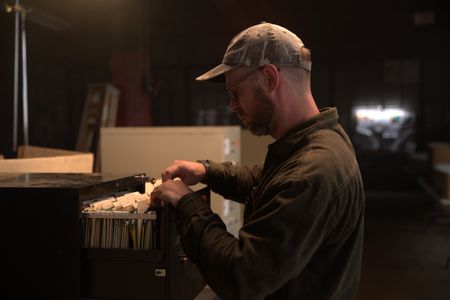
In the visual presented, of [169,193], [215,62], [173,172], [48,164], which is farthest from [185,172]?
[215,62]

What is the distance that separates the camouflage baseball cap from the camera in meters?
0.98

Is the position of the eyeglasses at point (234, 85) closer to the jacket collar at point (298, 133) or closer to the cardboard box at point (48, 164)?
the jacket collar at point (298, 133)

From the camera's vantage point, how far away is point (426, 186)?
571cm

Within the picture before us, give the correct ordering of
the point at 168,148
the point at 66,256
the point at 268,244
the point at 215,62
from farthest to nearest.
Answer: the point at 215,62 → the point at 168,148 → the point at 66,256 → the point at 268,244

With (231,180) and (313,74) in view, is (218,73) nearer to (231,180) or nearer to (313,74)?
(231,180)

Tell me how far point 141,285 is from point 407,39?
8.14 m

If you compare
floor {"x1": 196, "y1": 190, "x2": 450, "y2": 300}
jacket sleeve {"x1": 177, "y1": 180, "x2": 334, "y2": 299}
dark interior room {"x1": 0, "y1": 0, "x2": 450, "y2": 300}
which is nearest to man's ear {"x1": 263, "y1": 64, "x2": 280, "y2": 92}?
jacket sleeve {"x1": 177, "y1": 180, "x2": 334, "y2": 299}

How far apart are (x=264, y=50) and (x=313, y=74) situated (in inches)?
306

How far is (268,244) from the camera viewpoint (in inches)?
33.7

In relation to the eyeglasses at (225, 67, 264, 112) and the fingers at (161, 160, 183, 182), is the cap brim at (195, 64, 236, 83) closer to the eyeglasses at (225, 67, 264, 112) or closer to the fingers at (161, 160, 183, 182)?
the eyeglasses at (225, 67, 264, 112)

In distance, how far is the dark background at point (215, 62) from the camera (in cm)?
701

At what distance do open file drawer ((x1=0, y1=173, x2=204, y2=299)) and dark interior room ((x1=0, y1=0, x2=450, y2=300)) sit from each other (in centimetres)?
449

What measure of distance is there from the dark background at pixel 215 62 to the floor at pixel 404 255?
212 cm

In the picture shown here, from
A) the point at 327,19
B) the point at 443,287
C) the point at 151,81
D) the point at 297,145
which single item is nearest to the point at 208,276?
the point at 297,145
